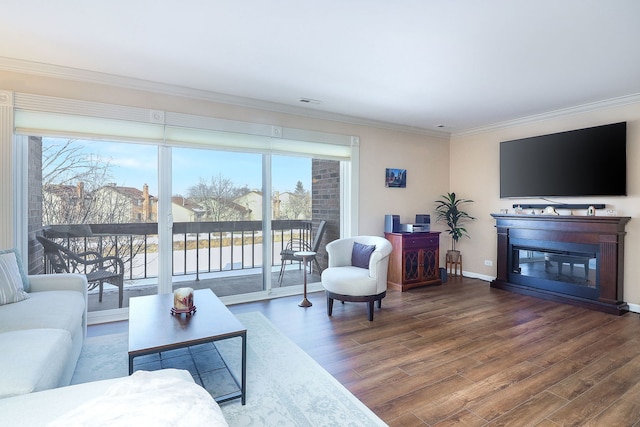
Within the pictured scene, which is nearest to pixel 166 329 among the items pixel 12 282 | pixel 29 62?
pixel 12 282

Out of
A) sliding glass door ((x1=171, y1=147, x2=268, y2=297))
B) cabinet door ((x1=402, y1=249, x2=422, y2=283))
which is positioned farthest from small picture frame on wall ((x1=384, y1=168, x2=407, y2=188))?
sliding glass door ((x1=171, y1=147, x2=268, y2=297))

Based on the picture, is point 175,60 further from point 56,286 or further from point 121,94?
point 56,286

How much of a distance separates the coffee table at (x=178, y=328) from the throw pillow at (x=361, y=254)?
6.29 ft

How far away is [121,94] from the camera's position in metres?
3.47

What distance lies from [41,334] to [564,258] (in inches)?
216

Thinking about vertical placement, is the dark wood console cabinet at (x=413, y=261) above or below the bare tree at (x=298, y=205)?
below

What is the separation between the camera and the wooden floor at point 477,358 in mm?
2027

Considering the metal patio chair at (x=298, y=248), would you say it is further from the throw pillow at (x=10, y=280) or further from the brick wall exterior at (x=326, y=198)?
the throw pillow at (x=10, y=280)

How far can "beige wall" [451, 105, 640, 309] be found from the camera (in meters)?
3.90

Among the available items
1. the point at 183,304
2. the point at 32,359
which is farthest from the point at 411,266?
the point at 32,359

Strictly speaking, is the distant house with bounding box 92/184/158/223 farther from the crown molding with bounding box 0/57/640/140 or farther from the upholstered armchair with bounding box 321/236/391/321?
the upholstered armchair with bounding box 321/236/391/321

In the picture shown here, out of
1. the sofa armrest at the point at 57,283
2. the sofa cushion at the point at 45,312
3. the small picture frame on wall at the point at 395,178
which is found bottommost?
the sofa cushion at the point at 45,312

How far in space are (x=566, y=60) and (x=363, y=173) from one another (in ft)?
8.88

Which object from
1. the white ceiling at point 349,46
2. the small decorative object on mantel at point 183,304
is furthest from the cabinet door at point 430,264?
the small decorative object on mantel at point 183,304
